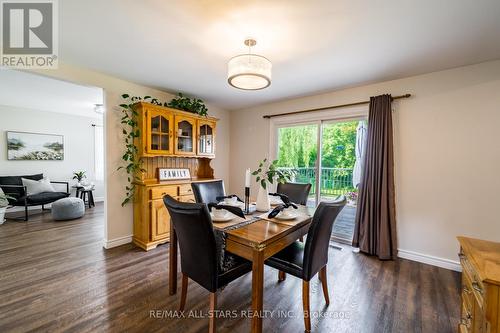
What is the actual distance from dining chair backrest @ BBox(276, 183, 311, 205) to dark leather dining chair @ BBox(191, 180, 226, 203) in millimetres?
838

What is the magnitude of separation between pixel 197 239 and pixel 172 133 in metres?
2.20

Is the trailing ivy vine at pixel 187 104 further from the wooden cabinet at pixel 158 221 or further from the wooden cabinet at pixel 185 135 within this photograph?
the wooden cabinet at pixel 158 221

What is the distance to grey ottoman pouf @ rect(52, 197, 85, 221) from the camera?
3914 millimetres


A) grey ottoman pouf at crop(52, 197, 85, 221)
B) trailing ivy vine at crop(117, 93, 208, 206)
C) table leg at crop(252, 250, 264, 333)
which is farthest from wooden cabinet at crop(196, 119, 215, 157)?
grey ottoman pouf at crop(52, 197, 85, 221)

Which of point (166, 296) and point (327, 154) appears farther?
point (327, 154)

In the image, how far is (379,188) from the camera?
271 cm

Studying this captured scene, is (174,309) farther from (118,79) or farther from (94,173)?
(94,173)

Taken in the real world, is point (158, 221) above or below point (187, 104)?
below

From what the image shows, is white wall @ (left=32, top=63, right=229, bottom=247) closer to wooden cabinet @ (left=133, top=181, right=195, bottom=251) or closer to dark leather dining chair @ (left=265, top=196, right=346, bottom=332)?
wooden cabinet @ (left=133, top=181, right=195, bottom=251)

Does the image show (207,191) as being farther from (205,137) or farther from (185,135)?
(205,137)

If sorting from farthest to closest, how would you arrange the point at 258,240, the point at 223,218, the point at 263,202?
the point at 263,202, the point at 223,218, the point at 258,240

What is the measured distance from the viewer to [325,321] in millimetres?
1627

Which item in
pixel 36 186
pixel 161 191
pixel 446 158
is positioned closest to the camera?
pixel 446 158

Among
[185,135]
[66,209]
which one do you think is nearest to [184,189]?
[185,135]
